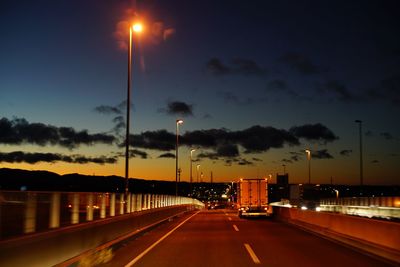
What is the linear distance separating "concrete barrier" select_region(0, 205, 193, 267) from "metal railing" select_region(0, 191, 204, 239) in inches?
10.8

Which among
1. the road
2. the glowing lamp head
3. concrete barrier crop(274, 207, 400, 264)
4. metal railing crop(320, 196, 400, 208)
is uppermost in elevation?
the glowing lamp head

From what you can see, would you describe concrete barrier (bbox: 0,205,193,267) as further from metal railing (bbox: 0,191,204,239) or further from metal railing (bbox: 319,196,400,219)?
metal railing (bbox: 319,196,400,219)

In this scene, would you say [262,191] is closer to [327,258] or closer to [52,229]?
[327,258]

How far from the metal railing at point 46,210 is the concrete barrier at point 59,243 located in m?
0.27

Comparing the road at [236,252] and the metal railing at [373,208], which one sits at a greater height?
the metal railing at [373,208]

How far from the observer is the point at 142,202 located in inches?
1271

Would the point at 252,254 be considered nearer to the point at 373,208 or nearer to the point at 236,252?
the point at 236,252

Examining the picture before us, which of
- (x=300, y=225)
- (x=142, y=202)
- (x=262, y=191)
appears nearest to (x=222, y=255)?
(x=300, y=225)

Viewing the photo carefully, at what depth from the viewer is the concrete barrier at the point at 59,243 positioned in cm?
1033

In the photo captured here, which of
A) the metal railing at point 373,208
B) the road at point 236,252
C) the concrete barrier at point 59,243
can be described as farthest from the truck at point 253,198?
the concrete barrier at point 59,243

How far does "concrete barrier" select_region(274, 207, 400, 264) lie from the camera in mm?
14656

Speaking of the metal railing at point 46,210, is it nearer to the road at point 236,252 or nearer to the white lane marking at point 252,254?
the road at point 236,252

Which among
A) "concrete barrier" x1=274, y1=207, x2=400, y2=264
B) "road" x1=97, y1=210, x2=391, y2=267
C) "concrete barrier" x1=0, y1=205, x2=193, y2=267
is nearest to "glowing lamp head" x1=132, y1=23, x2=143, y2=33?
"concrete barrier" x1=0, y1=205, x2=193, y2=267

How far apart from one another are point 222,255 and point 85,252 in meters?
3.95
